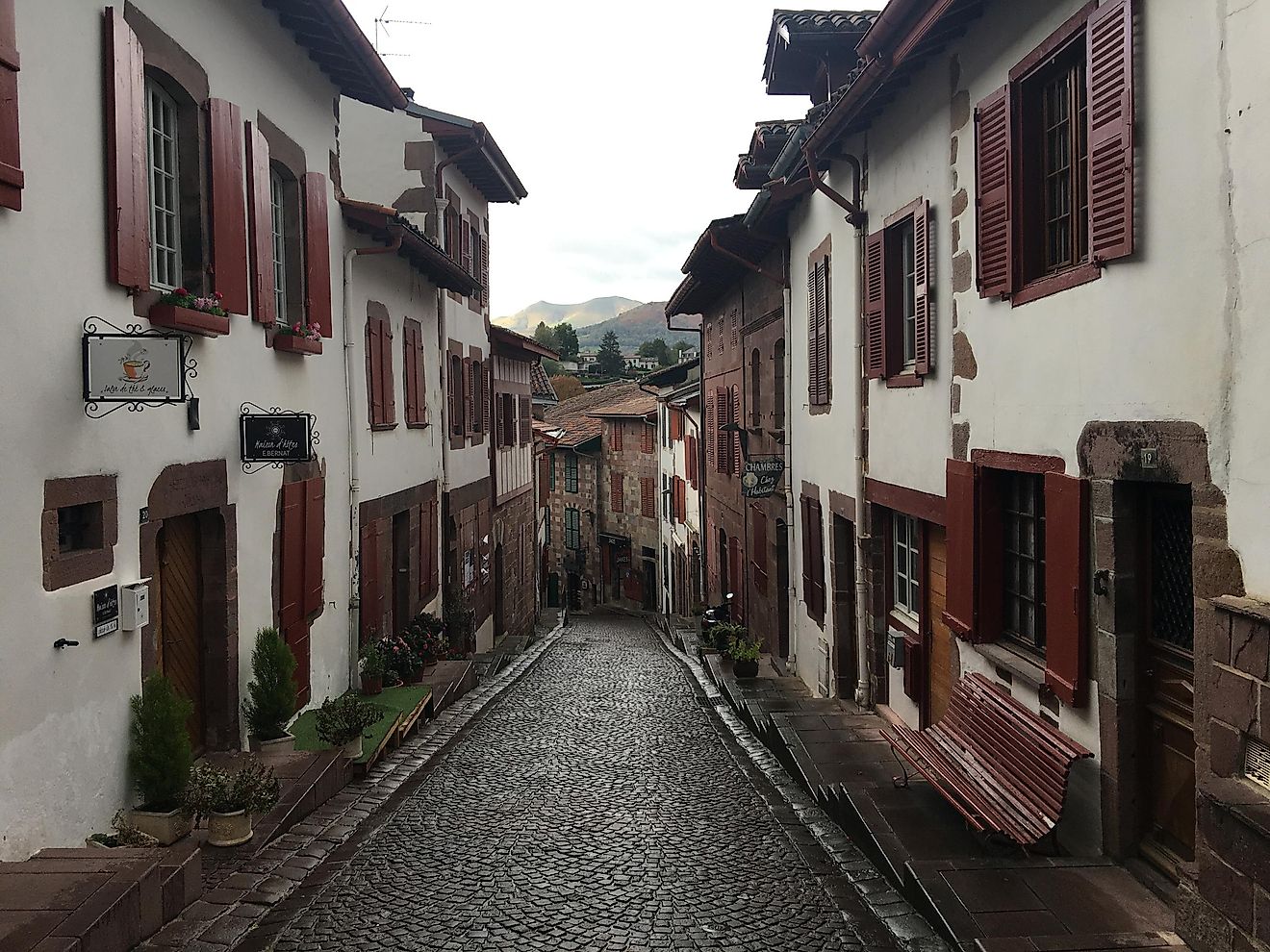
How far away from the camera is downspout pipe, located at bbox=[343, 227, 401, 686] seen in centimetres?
1150

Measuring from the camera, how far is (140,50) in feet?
21.9


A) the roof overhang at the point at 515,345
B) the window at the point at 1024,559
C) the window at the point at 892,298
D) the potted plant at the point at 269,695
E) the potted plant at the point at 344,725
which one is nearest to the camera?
the window at the point at 1024,559

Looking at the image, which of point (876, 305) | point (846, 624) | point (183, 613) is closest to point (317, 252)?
point (183, 613)

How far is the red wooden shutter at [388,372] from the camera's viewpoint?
42.7ft

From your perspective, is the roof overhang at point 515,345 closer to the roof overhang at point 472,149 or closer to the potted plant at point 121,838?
the roof overhang at point 472,149

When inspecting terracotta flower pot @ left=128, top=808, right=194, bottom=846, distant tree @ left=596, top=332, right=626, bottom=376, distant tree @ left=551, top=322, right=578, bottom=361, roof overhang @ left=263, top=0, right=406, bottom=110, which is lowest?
terracotta flower pot @ left=128, top=808, right=194, bottom=846

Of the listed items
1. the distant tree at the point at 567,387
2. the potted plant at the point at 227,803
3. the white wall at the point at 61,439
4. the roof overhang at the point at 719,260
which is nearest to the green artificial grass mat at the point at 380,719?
the potted plant at the point at 227,803

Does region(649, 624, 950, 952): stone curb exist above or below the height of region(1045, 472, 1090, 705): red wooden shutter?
below

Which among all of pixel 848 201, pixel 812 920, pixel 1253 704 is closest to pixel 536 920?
pixel 812 920

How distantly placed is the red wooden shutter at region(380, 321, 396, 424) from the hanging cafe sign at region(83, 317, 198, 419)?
6.91 metres

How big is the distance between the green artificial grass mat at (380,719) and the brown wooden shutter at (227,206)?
364cm

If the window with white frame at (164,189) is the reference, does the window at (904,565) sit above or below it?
below

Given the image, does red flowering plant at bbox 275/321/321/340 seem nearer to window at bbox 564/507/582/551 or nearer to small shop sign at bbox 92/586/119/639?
small shop sign at bbox 92/586/119/639

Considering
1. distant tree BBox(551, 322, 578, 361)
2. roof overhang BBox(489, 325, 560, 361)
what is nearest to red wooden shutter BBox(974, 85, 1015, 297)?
roof overhang BBox(489, 325, 560, 361)
